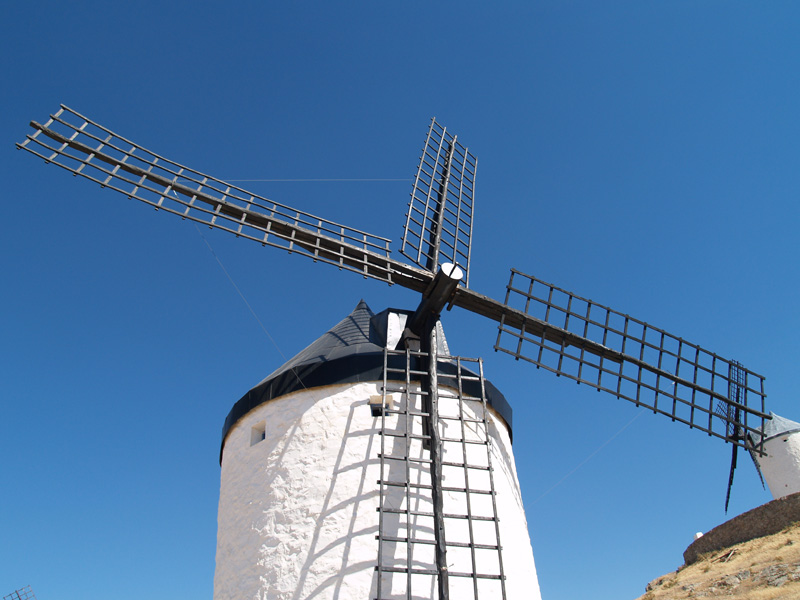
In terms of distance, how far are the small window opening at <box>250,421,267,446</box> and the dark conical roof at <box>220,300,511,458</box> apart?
227 millimetres

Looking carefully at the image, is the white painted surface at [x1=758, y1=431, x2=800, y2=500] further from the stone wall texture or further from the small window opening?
the small window opening

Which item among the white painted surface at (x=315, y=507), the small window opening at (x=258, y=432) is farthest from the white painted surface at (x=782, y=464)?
the small window opening at (x=258, y=432)

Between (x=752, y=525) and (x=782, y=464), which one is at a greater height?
(x=782, y=464)

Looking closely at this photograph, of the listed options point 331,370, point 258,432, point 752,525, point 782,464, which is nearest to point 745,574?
point 752,525

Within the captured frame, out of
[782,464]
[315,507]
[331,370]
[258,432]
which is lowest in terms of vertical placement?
[315,507]

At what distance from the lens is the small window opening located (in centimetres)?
644

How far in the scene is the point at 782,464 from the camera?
627 inches

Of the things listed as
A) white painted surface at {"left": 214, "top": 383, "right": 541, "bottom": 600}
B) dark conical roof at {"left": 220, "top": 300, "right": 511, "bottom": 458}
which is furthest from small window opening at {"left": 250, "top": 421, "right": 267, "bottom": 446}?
dark conical roof at {"left": 220, "top": 300, "right": 511, "bottom": 458}

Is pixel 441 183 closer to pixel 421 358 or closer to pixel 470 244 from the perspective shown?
pixel 470 244

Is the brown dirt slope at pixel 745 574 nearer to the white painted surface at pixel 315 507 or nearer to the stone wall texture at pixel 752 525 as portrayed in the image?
the stone wall texture at pixel 752 525

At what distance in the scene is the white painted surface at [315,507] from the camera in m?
5.09

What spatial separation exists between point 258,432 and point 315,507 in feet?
4.82

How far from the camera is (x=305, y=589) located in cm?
498

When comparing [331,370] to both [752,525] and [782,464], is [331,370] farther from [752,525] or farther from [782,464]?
[782,464]
